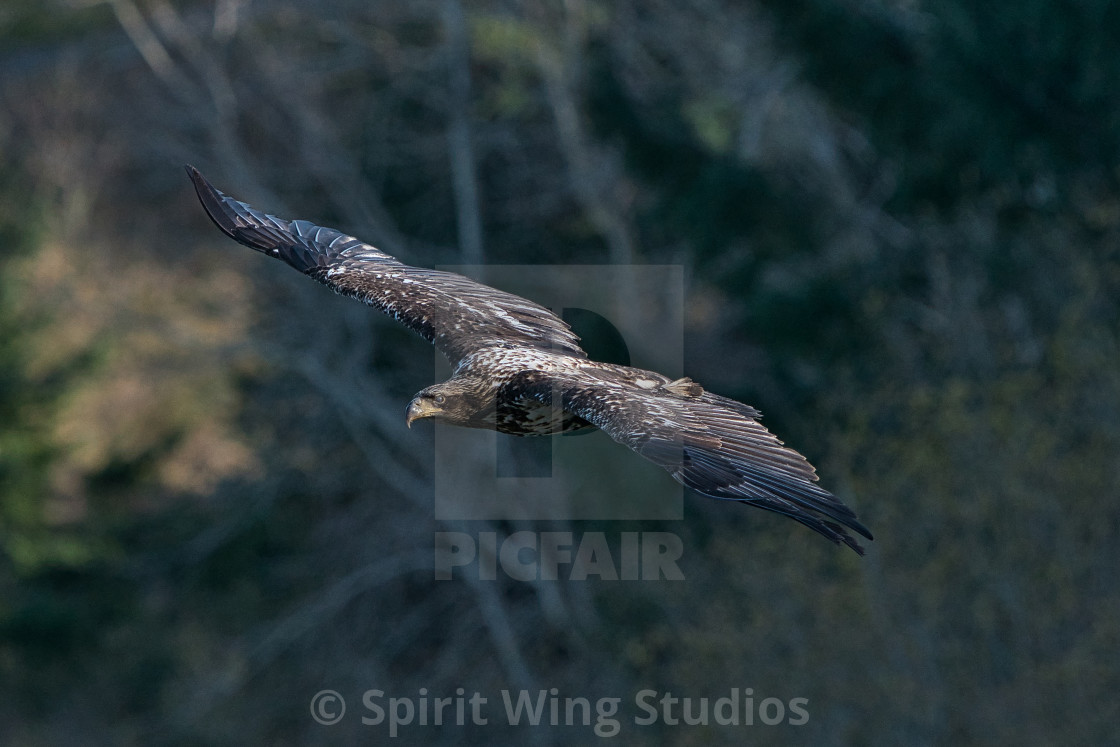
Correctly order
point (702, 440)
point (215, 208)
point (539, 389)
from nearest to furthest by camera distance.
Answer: point (702, 440) → point (539, 389) → point (215, 208)

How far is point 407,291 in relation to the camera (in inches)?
293

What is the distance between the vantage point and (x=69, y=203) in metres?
21.7

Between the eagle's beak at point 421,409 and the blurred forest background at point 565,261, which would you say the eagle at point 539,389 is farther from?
the blurred forest background at point 565,261

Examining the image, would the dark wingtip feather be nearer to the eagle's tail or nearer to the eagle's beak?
the eagle's tail

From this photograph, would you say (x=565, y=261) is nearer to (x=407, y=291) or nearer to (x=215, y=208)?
(x=407, y=291)

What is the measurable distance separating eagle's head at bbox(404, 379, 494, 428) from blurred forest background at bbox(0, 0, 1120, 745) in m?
5.90

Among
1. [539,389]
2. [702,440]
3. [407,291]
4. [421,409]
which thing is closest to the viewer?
[702,440]

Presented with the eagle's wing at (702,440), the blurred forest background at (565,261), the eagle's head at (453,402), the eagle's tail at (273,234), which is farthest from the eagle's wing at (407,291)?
the blurred forest background at (565,261)

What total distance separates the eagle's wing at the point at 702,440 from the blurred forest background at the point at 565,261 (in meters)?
5.72

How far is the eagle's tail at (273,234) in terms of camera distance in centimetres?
722

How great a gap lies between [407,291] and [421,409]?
3.43 ft

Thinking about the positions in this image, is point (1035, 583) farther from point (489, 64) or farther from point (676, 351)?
point (489, 64)

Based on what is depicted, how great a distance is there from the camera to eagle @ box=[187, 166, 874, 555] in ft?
17.4

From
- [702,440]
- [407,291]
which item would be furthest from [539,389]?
[407,291]
